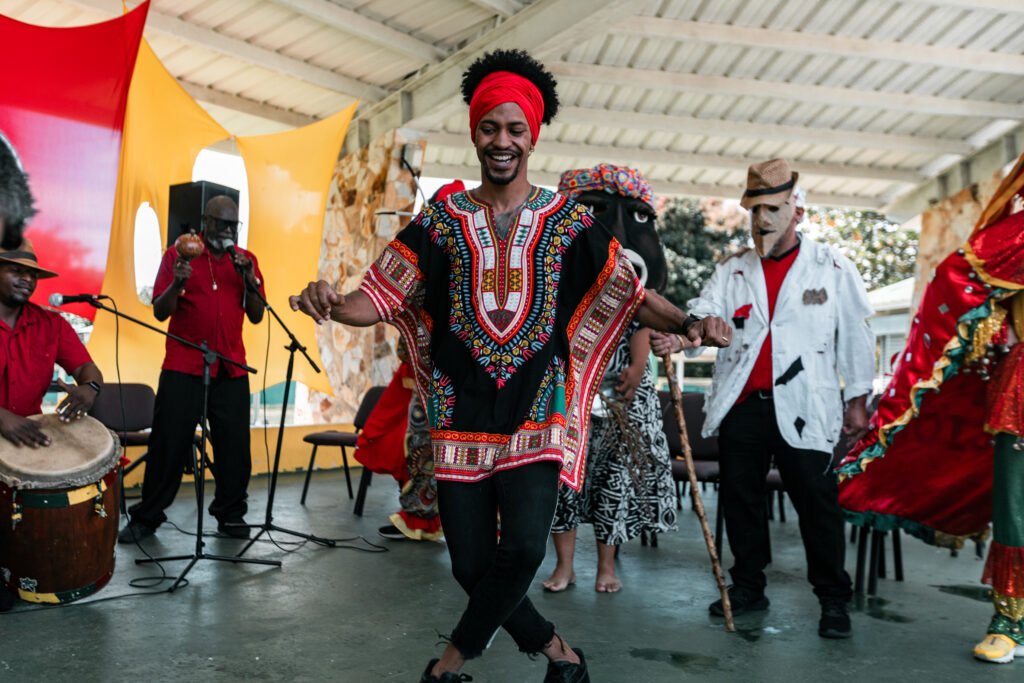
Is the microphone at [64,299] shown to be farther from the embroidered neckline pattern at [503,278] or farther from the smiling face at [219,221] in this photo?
the embroidered neckline pattern at [503,278]

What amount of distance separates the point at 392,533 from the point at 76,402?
2.31 m

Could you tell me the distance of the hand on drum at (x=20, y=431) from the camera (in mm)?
3881

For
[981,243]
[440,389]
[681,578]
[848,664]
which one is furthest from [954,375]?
[440,389]

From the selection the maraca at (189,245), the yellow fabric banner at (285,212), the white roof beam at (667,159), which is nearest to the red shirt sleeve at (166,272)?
the maraca at (189,245)

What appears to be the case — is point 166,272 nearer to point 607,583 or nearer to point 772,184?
point 607,583

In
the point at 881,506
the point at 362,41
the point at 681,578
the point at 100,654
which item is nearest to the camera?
the point at 100,654


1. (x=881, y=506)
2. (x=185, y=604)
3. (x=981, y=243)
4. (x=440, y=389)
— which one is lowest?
Answer: (x=185, y=604)

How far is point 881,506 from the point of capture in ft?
13.9

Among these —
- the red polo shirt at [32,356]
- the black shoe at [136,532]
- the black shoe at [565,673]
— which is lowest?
the black shoe at [136,532]

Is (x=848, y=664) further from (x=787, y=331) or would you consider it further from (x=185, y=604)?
(x=185, y=604)

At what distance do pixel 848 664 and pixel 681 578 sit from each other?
148cm

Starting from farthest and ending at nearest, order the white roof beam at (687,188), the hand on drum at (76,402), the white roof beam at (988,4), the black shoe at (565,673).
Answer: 1. the white roof beam at (687,188)
2. the white roof beam at (988,4)
3. the hand on drum at (76,402)
4. the black shoe at (565,673)

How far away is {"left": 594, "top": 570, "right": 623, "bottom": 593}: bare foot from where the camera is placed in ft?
14.6

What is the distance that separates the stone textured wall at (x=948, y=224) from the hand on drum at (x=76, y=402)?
34.7ft
